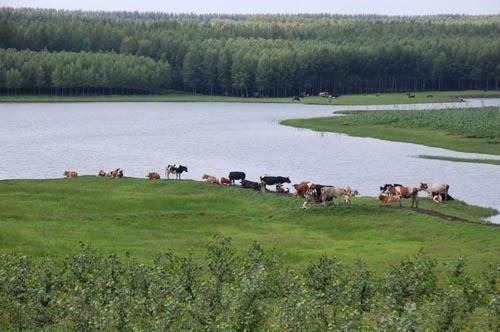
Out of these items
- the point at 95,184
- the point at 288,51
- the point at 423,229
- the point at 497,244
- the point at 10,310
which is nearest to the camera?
the point at 10,310

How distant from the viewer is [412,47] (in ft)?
527

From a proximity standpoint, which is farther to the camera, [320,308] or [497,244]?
[497,244]

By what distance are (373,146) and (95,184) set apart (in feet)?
104

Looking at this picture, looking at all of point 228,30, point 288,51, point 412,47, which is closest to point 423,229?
point 288,51

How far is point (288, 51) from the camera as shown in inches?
5846

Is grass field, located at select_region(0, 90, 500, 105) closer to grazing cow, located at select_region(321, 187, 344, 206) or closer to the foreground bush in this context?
grazing cow, located at select_region(321, 187, 344, 206)

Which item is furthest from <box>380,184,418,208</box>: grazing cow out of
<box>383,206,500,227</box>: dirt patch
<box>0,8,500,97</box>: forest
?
<box>0,8,500,97</box>: forest

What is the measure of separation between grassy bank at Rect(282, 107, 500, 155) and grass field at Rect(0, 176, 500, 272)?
29932 millimetres

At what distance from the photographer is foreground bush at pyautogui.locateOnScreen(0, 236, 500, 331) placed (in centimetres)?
2200

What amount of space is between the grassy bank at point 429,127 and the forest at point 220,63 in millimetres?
43955

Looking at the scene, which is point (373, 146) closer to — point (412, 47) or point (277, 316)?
point (277, 316)

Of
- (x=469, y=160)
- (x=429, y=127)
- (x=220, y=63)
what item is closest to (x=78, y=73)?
(x=220, y=63)

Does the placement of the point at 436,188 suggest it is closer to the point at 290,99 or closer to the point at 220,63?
the point at 290,99

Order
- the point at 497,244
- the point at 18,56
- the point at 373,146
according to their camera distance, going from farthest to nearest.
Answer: the point at 18,56 < the point at 373,146 < the point at 497,244
